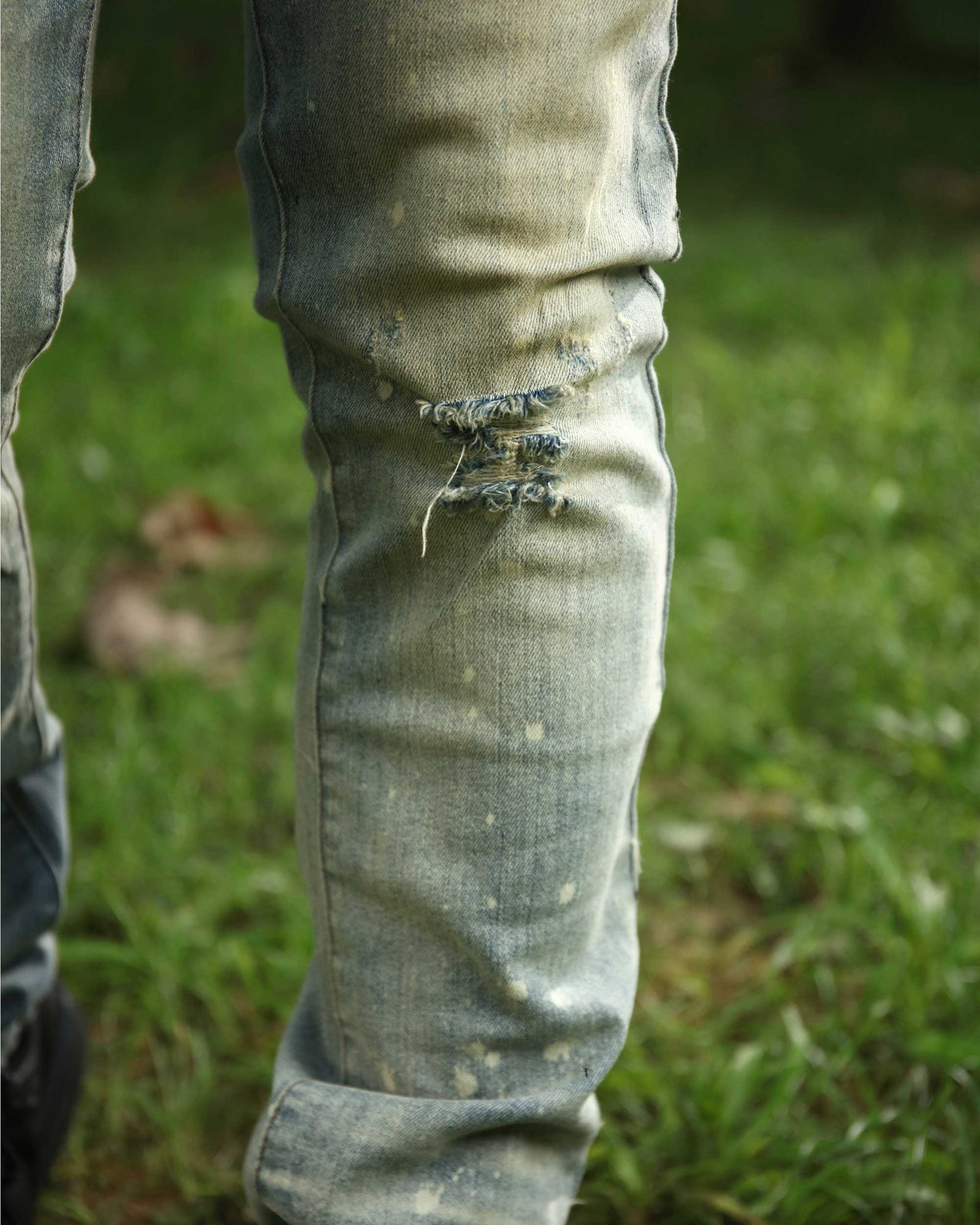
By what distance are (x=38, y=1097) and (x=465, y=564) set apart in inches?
21.8

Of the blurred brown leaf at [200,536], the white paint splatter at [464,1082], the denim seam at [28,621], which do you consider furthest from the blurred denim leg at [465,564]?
the blurred brown leaf at [200,536]

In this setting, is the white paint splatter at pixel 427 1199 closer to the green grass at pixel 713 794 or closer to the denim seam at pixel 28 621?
the green grass at pixel 713 794

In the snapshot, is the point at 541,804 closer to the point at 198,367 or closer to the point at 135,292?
the point at 198,367

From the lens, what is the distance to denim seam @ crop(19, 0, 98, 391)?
62 centimetres

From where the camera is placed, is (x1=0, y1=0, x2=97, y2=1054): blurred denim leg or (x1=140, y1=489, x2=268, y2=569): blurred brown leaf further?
(x1=140, y1=489, x2=268, y2=569): blurred brown leaf

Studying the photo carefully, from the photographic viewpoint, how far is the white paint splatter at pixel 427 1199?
2.17 ft

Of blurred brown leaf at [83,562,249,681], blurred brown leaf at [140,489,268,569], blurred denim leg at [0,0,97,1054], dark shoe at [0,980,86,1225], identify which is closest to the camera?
blurred denim leg at [0,0,97,1054]

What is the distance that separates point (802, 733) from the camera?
1.42 m

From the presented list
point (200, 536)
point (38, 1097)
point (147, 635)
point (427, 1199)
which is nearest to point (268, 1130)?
point (427, 1199)

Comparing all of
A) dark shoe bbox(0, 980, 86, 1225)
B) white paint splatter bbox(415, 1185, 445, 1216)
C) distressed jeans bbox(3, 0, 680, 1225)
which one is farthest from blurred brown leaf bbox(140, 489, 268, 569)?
white paint splatter bbox(415, 1185, 445, 1216)

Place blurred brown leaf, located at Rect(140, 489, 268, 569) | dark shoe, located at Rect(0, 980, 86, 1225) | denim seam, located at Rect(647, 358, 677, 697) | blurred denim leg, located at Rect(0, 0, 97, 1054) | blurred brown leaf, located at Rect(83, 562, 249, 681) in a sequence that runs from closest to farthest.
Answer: blurred denim leg, located at Rect(0, 0, 97, 1054), denim seam, located at Rect(647, 358, 677, 697), dark shoe, located at Rect(0, 980, 86, 1225), blurred brown leaf, located at Rect(83, 562, 249, 681), blurred brown leaf, located at Rect(140, 489, 268, 569)

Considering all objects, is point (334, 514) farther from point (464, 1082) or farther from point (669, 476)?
point (464, 1082)

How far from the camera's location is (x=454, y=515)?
0.65 meters

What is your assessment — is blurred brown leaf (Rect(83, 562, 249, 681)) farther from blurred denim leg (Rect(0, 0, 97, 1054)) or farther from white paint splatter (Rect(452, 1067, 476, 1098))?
white paint splatter (Rect(452, 1067, 476, 1098))
